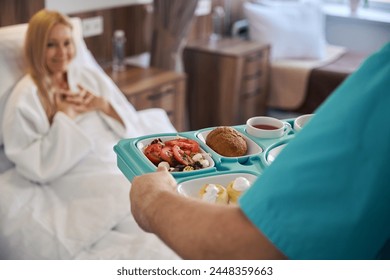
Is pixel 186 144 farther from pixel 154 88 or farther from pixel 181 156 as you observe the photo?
pixel 154 88

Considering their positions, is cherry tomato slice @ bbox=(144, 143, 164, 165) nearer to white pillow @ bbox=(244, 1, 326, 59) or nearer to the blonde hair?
the blonde hair

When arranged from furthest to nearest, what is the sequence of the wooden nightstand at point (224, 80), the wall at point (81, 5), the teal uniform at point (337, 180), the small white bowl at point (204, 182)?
1. the wooden nightstand at point (224, 80)
2. the wall at point (81, 5)
3. the small white bowl at point (204, 182)
4. the teal uniform at point (337, 180)

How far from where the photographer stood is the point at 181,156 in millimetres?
1178

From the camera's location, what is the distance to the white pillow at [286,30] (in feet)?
13.9

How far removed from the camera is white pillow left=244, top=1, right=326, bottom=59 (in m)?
4.23

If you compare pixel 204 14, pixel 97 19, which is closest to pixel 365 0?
pixel 204 14

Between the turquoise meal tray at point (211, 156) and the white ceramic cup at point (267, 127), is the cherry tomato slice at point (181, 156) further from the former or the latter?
the white ceramic cup at point (267, 127)

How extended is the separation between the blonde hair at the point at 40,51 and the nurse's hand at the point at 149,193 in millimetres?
1332

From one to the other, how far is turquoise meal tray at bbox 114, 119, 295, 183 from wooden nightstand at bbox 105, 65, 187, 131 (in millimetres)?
1672

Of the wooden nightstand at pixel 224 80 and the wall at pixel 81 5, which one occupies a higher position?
the wall at pixel 81 5

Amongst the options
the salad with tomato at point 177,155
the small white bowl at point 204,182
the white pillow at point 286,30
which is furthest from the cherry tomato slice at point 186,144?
the white pillow at point 286,30

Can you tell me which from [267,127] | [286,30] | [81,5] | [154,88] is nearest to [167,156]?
[267,127]

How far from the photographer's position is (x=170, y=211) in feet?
3.03

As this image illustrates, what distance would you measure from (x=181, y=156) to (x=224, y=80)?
2.66 metres
